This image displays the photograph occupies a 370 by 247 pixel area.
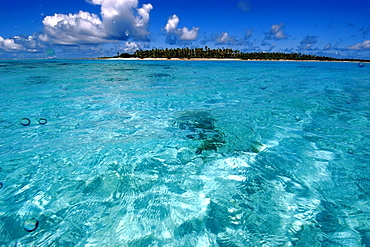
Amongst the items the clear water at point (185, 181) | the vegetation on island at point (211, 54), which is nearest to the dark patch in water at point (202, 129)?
the clear water at point (185, 181)

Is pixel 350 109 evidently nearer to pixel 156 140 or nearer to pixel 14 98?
pixel 156 140

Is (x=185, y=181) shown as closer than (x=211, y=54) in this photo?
Yes

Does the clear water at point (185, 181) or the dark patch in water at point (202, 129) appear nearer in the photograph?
the clear water at point (185, 181)

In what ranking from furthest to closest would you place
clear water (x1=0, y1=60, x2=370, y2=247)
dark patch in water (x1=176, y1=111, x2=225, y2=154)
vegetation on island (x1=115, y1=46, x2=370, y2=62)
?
vegetation on island (x1=115, y1=46, x2=370, y2=62) → dark patch in water (x1=176, y1=111, x2=225, y2=154) → clear water (x1=0, y1=60, x2=370, y2=247)

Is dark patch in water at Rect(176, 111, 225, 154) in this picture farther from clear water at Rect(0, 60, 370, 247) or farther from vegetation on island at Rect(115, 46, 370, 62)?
vegetation on island at Rect(115, 46, 370, 62)

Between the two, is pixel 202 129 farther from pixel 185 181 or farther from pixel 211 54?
pixel 211 54

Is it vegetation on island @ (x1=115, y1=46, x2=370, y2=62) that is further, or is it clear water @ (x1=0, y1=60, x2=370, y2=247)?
vegetation on island @ (x1=115, y1=46, x2=370, y2=62)

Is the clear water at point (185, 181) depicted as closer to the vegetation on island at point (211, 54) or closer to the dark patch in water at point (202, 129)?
the dark patch in water at point (202, 129)

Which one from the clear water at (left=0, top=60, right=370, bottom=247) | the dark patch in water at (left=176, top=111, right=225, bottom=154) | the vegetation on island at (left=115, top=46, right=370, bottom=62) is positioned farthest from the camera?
the vegetation on island at (left=115, top=46, right=370, bottom=62)

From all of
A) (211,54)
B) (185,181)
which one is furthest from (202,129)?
(211,54)

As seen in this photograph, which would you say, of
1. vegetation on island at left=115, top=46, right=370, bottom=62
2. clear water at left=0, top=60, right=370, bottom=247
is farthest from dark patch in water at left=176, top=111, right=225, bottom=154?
vegetation on island at left=115, top=46, right=370, bottom=62

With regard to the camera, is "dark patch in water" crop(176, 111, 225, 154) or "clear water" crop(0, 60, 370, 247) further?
"dark patch in water" crop(176, 111, 225, 154)

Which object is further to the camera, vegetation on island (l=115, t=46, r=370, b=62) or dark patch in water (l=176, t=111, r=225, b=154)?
vegetation on island (l=115, t=46, r=370, b=62)

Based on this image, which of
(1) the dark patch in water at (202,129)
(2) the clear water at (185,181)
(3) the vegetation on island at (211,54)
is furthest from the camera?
(3) the vegetation on island at (211,54)
